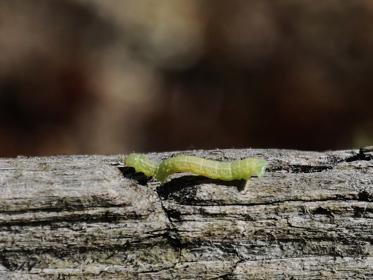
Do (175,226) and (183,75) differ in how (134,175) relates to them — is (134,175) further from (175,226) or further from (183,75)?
(183,75)

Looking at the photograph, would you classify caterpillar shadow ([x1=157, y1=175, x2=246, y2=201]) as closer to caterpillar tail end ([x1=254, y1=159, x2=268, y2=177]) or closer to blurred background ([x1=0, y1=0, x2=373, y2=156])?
caterpillar tail end ([x1=254, y1=159, x2=268, y2=177])

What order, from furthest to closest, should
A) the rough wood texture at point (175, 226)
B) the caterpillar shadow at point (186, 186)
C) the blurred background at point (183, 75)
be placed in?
the blurred background at point (183, 75), the caterpillar shadow at point (186, 186), the rough wood texture at point (175, 226)

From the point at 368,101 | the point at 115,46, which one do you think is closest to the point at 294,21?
the point at 368,101

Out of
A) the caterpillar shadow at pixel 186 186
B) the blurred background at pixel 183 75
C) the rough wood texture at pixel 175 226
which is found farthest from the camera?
the blurred background at pixel 183 75

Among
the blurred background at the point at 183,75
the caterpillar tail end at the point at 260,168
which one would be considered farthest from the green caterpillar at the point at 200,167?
the blurred background at the point at 183,75

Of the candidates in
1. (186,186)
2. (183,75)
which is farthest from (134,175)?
(183,75)

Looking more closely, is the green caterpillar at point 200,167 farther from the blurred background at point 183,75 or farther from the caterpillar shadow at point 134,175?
the blurred background at point 183,75

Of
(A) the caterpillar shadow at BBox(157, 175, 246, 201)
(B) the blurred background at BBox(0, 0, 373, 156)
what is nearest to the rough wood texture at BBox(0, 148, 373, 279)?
(A) the caterpillar shadow at BBox(157, 175, 246, 201)
